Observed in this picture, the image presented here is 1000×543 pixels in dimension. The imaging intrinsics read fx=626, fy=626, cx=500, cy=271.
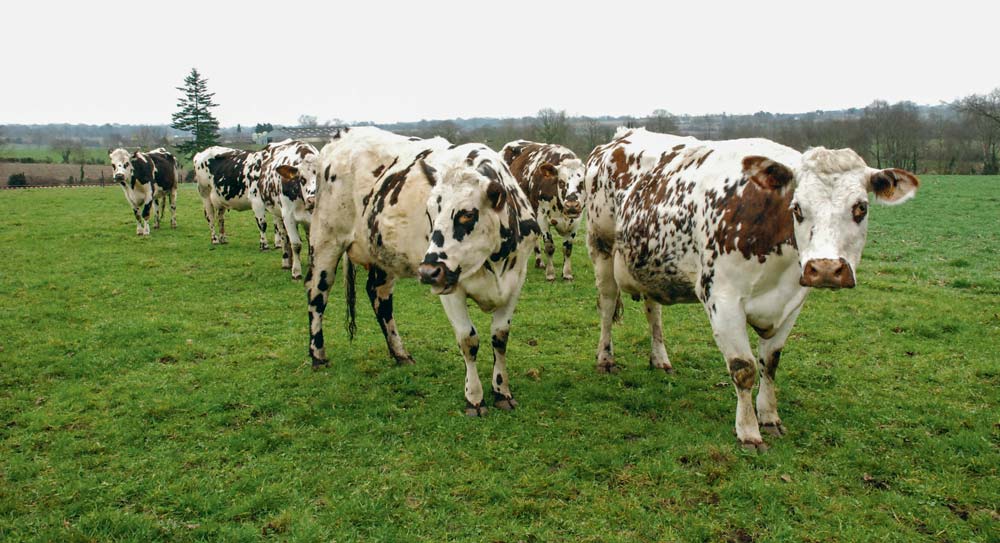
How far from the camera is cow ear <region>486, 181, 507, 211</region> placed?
216 inches

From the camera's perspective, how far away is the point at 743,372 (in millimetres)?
5121

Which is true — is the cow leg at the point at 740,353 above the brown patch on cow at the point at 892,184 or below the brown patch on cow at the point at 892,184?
below

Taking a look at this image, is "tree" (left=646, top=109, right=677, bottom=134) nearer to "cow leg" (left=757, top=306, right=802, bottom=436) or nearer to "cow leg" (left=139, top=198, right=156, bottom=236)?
"cow leg" (left=139, top=198, right=156, bottom=236)

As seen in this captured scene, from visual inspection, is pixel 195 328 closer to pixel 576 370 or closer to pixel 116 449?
pixel 116 449

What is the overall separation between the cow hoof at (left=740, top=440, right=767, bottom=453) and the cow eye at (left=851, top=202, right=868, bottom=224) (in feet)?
6.64

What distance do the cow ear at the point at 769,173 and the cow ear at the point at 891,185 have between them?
53cm

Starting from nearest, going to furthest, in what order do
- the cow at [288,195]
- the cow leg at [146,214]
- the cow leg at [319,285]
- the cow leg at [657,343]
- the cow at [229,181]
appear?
1. the cow leg at [657,343]
2. the cow leg at [319,285]
3. the cow at [288,195]
4. the cow at [229,181]
5. the cow leg at [146,214]

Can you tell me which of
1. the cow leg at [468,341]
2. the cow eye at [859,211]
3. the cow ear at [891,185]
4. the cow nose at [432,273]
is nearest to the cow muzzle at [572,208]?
the cow leg at [468,341]

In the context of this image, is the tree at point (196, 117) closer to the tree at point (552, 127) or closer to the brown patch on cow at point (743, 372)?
the tree at point (552, 127)

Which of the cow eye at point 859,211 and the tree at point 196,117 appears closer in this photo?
the cow eye at point 859,211

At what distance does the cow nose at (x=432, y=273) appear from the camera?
5.25 meters

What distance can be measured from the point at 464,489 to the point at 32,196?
36.1m

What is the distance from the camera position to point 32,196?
31.7 meters

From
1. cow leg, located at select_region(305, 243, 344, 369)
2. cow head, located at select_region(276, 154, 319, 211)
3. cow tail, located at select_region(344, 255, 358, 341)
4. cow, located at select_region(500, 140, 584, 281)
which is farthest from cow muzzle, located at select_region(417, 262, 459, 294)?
cow, located at select_region(500, 140, 584, 281)
